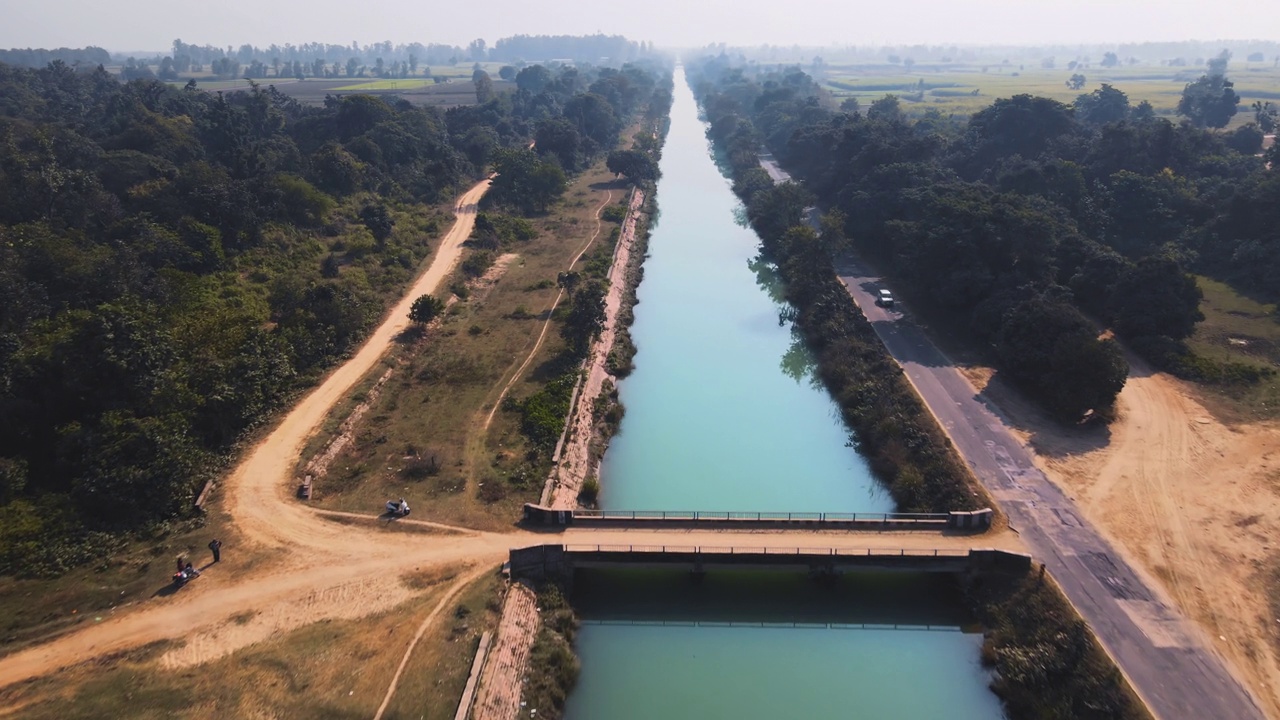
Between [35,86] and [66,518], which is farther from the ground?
[35,86]

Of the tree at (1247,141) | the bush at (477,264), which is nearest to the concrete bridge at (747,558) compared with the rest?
the bush at (477,264)

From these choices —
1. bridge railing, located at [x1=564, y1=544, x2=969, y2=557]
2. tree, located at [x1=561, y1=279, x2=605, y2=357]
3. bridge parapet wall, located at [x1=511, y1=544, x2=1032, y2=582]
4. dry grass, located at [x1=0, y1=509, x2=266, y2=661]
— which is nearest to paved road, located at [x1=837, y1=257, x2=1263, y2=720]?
bridge parapet wall, located at [x1=511, y1=544, x2=1032, y2=582]

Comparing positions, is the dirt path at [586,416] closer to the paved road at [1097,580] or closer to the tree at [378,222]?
the paved road at [1097,580]

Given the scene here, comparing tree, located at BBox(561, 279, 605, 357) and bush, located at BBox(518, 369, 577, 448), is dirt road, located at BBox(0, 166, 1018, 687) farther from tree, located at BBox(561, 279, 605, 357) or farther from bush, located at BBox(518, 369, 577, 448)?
tree, located at BBox(561, 279, 605, 357)

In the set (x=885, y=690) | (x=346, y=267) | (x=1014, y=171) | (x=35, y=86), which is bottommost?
(x=885, y=690)

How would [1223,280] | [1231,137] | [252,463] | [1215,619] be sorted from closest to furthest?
1. [1215,619]
2. [252,463]
3. [1223,280]
4. [1231,137]

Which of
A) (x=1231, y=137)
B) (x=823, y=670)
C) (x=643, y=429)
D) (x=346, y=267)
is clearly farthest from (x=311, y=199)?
(x=1231, y=137)

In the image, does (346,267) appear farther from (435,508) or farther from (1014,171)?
(1014,171)
